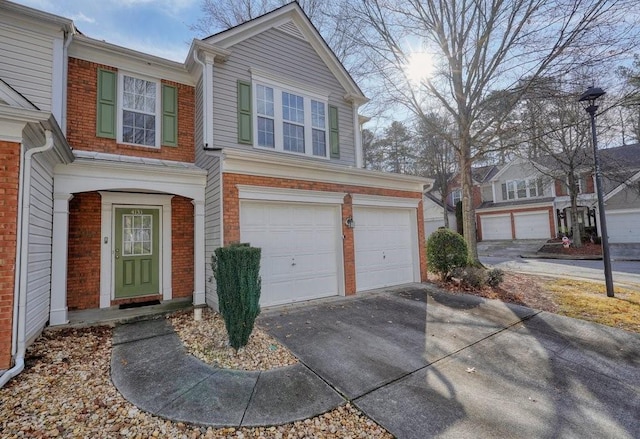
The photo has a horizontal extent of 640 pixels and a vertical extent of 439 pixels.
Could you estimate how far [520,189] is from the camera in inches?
961

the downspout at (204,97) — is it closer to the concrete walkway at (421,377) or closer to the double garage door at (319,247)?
the double garage door at (319,247)

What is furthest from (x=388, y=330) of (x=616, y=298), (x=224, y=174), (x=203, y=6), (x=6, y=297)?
(x=203, y=6)

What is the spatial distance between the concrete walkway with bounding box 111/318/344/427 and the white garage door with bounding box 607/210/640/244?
25.0 meters

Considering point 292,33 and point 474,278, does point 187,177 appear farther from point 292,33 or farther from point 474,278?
point 474,278

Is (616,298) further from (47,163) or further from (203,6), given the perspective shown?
(203,6)

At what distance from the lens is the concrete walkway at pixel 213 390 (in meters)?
2.90

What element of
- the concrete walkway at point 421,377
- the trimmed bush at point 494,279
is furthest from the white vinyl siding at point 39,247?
the trimmed bush at point 494,279

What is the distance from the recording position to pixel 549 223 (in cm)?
2192

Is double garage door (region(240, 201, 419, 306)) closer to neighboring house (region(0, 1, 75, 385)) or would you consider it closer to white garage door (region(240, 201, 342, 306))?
white garage door (region(240, 201, 342, 306))

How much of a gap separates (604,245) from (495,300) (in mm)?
3078

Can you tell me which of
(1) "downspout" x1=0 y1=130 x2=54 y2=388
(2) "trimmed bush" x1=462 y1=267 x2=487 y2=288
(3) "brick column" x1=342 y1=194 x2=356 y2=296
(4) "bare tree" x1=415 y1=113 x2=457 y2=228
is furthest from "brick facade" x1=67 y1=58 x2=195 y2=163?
(4) "bare tree" x1=415 y1=113 x2=457 y2=228

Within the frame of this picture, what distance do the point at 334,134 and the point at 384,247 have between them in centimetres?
365

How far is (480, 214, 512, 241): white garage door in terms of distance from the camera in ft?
78.9

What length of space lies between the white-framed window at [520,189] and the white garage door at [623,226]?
4532 mm
